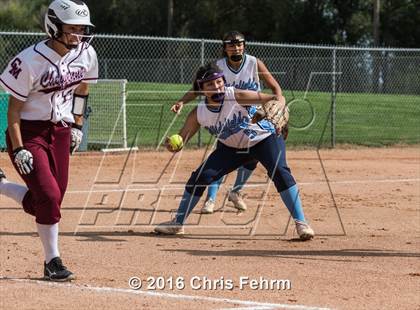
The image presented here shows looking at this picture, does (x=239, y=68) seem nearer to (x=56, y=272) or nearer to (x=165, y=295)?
(x=56, y=272)

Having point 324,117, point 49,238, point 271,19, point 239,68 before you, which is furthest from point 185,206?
point 271,19

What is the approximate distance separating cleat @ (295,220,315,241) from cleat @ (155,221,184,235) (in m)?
1.31

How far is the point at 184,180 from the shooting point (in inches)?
554

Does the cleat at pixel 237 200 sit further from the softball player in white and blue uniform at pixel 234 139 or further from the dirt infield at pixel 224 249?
the softball player in white and blue uniform at pixel 234 139

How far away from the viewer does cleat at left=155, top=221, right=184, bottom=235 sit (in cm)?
923

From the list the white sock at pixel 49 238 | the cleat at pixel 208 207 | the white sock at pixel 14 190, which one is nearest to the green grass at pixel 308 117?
the cleat at pixel 208 207

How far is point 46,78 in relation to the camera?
6.44m

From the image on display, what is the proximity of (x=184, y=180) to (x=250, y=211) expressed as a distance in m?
3.17

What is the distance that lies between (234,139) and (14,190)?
9.10 feet

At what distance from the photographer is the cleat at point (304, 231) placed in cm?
872

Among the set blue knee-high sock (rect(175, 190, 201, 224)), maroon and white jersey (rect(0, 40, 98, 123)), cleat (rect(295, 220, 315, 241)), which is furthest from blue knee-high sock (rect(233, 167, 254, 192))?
maroon and white jersey (rect(0, 40, 98, 123))

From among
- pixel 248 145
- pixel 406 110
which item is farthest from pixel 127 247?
pixel 406 110

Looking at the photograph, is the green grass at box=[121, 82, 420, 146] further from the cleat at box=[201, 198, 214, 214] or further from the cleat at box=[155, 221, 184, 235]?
the cleat at box=[155, 221, 184, 235]

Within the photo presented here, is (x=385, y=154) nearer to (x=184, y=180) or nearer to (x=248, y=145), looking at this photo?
(x=184, y=180)
